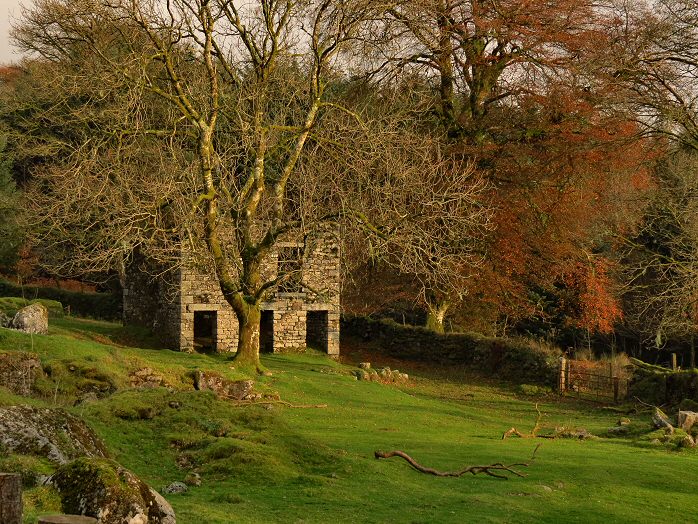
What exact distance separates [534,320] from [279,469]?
3428 centimetres

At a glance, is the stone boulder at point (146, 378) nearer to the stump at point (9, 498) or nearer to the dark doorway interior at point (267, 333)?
the dark doorway interior at point (267, 333)

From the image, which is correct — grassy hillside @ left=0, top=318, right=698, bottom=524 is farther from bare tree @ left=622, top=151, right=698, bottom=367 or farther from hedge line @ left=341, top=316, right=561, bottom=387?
hedge line @ left=341, top=316, right=561, bottom=387

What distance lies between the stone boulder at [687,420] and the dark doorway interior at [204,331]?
1837 centimetres

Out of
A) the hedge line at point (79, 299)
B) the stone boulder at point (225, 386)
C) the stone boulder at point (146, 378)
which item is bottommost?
the stone boulder at point (225, 386)

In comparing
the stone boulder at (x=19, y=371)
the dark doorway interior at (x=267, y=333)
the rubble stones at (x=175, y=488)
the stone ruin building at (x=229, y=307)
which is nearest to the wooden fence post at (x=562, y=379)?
the stone ruin building at (x=229, y=307)

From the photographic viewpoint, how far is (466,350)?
39531mm

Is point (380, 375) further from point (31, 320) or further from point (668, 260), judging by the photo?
point (31, 320)

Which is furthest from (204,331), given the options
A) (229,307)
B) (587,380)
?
(587,380)

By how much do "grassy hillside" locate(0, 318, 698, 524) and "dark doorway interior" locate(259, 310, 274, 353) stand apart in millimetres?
11774

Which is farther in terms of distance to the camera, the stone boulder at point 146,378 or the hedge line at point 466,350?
the hedge line at point 466,350

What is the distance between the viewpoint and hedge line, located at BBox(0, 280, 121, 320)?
49312mm

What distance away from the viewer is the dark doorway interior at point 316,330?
128ft

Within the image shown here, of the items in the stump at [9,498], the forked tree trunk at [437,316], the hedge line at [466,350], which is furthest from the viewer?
the forked tree trunk at [437,316]

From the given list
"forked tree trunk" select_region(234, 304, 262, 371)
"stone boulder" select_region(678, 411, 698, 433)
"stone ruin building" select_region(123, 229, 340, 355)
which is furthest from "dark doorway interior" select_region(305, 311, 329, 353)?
"stone boulder" select_region(678, 411, 698, 433)
